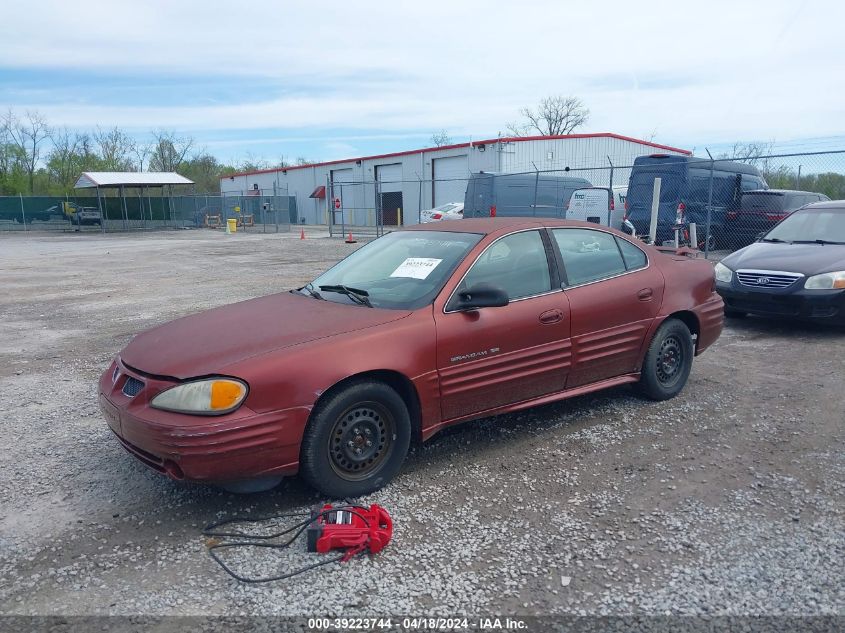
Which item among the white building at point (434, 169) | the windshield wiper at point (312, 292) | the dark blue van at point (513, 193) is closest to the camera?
the windshield wiper at point (312, 292)

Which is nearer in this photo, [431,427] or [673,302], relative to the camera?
[431,427]

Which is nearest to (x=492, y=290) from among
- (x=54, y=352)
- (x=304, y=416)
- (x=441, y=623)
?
(x=304, y=416)

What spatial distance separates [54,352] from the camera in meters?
7.41

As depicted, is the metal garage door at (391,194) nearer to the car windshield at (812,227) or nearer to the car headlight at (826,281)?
the car windshield at (812,227)

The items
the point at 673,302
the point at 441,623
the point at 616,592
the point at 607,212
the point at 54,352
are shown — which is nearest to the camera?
the point at 441,623

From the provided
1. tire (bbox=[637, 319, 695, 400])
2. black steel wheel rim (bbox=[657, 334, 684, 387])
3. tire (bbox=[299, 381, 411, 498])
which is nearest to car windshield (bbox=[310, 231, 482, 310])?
tire (bbox=[299, 381, 411, 498])

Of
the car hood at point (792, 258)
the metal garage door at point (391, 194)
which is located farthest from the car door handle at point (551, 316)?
the metal garage door at point (391, 194)

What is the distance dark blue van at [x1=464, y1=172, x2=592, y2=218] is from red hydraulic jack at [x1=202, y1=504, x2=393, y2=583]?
19.8m

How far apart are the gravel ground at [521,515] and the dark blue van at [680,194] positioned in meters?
10.0

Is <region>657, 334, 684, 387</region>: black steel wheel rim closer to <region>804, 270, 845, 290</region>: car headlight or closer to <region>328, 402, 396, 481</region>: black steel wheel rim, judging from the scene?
<region>328, 402, 396, 481</region>: black steel wheel rim

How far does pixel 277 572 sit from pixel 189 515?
81cm

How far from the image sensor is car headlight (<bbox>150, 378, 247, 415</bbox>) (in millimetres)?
3330

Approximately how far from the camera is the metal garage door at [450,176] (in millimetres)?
35656

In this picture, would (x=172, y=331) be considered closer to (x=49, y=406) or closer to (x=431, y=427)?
(x=431, y=427)
